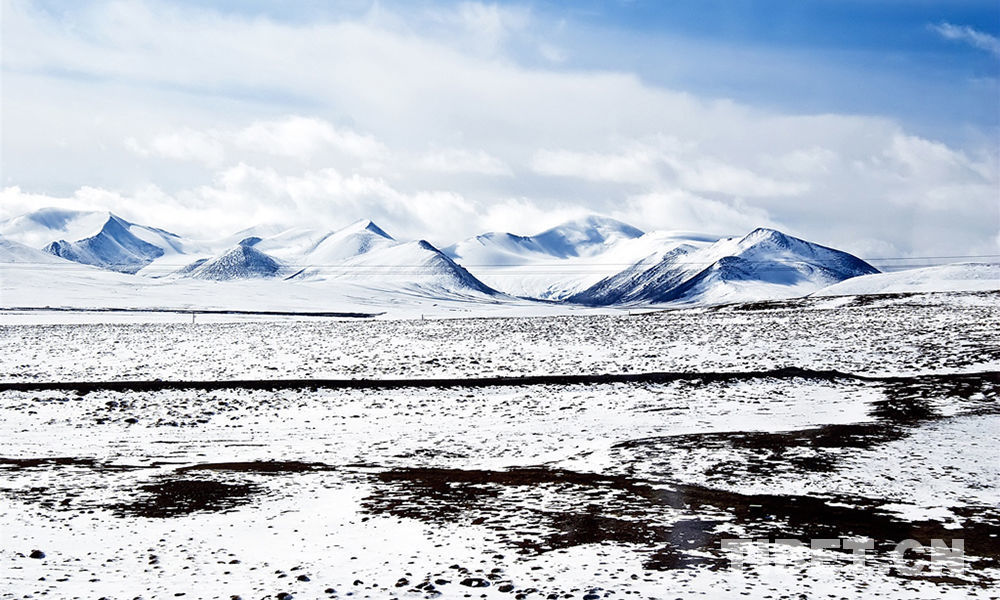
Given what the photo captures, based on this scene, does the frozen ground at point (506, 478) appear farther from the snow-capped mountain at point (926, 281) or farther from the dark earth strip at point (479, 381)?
the snow-capped mountain at point (926, 281)

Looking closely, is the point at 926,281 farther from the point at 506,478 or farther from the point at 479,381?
the point at 506,478

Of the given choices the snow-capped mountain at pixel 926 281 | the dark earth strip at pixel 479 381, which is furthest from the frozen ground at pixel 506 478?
the snow-capped mountain at pixel 926 281

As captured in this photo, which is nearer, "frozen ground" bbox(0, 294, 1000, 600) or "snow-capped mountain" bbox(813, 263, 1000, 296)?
"frozen ground" bbox(0, 294, 1000, 600)

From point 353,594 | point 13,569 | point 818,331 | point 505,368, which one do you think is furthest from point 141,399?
point 818,331

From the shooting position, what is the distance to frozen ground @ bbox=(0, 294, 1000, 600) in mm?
10406

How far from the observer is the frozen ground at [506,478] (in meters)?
10.4

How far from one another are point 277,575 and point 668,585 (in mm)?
5091

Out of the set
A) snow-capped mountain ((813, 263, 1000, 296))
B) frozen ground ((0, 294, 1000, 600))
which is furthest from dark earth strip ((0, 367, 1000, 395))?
snow-capped mountain ((813, 263, 1000, 296))

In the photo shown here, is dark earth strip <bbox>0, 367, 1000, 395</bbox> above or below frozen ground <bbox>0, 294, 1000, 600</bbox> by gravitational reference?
above

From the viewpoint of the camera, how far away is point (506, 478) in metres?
16.5

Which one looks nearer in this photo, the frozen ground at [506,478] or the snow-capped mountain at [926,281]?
the frozen ground at [506,478]

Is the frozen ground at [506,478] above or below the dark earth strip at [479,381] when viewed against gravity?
below

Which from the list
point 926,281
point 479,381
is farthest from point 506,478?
point 926,281

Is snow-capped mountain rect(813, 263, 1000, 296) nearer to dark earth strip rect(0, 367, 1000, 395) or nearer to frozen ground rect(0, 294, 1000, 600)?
frozen ground rect(0, 294, 1000, 600)
